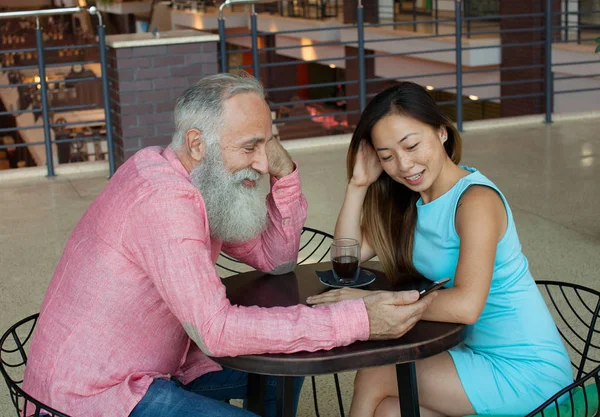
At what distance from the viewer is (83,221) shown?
1822 mm

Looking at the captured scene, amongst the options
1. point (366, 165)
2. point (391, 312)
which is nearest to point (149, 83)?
point (366, 165)

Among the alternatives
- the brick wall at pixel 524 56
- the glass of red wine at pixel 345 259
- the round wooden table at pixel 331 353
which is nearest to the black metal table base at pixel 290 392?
the round wooden table at pixel 331 353

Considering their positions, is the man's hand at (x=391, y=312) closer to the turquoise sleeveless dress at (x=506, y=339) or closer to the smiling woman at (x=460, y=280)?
the smiling woman at (x=460, y=280)

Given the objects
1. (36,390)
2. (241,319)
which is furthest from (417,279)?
(36,390)

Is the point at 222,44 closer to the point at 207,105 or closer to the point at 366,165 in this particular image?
the point at 366,165

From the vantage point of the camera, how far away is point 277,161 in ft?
6.98

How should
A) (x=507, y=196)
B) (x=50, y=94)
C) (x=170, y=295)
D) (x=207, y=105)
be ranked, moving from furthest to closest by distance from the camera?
1. (x=50, y=94)
2. (x=507, y=196)
3. (x=207, y=105)
4. (x=170, y=295)

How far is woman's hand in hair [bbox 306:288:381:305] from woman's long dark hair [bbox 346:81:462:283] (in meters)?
0.21

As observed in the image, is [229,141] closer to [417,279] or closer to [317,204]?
[417,279]

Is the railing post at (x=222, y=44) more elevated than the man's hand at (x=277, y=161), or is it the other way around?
the railing post at (x=222, y=44)

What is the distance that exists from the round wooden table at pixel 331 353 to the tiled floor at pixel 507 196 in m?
0.79

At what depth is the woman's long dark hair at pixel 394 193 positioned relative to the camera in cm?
199

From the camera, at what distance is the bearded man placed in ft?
5.44

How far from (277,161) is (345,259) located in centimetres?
30
